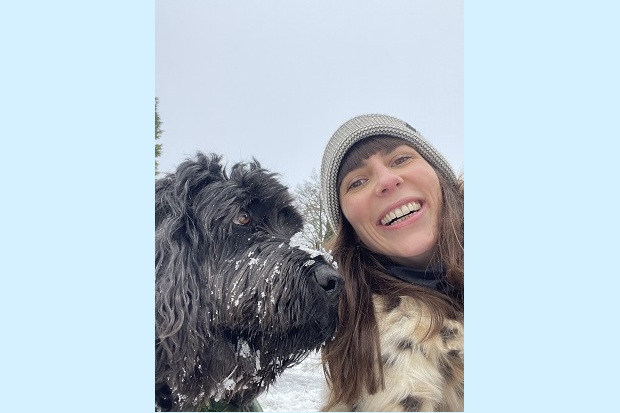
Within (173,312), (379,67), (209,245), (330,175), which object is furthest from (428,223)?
(173,312)

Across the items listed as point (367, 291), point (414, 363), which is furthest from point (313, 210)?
point (414, 363)

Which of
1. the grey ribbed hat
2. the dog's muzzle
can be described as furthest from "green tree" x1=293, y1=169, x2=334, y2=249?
the dog's muzzle

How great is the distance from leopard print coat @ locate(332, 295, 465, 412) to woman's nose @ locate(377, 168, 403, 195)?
54 cm

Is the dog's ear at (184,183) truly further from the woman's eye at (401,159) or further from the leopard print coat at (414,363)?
the leopard print coat at (414,363)

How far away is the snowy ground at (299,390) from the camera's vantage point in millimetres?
2656

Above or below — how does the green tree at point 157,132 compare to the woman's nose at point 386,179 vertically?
above

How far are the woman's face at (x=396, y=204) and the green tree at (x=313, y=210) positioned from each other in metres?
0.13

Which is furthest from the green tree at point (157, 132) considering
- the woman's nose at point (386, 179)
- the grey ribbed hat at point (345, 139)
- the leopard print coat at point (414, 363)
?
the leopard print coat at point (414, 363)

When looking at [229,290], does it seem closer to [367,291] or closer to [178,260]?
[178,260]

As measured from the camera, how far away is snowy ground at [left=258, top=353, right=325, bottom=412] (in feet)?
8.71

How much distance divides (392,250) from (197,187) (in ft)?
3.28

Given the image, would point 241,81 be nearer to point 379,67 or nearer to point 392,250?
point 379,67

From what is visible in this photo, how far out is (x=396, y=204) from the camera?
111 inches

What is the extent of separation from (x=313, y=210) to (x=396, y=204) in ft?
1.35
